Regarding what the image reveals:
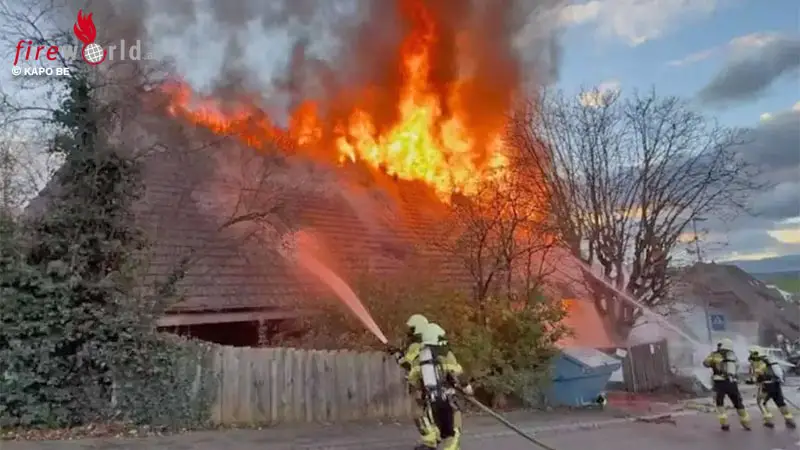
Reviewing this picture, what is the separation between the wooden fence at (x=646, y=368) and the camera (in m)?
15.4

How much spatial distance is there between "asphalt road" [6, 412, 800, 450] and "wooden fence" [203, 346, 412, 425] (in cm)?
53

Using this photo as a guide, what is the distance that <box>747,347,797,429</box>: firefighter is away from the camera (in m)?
10.4

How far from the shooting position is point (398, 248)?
14742mm

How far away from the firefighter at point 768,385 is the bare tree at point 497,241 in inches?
151

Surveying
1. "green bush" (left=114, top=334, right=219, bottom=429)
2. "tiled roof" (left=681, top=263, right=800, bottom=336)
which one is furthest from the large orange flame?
"tiled roof" (left=681, top=263, right=800, bottom=336)

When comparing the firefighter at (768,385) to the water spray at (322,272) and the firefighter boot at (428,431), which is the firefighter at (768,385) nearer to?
the water spray at (322,272)

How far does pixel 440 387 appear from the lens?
23.9 feet

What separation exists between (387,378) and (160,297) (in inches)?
144

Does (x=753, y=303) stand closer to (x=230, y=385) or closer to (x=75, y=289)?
(x=230, y=385)

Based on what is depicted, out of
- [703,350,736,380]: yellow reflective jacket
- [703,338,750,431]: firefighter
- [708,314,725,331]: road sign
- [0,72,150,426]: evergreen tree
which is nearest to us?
[0,72,150,426]: evergreen tree

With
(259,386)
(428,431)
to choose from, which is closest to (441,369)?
(428,431)

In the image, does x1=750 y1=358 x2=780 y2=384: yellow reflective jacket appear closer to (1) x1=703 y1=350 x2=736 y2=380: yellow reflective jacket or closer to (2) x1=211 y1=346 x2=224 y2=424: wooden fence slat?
(1) x1=703 y1=350 x2=736 y2=380: yellow reflective jacket

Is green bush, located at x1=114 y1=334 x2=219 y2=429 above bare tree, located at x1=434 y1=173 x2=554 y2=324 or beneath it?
beneath

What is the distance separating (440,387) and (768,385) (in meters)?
6.28
